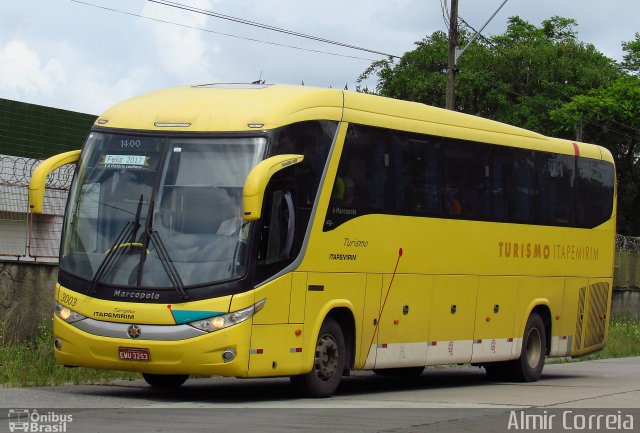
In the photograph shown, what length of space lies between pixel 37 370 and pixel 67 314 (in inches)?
85.5

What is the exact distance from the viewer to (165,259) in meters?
14.6

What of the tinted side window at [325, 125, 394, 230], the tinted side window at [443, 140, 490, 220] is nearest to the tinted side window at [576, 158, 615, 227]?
the tinted side window at [443, 140, 490, 220]

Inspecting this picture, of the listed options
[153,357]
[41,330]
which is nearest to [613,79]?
[41,330]

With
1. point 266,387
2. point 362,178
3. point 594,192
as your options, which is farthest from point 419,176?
point 594,192

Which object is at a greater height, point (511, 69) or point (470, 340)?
point (511, 69)

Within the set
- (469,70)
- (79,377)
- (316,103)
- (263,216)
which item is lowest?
(79,377)

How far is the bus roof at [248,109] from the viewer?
15250 millimetres

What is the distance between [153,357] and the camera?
14.5 metres

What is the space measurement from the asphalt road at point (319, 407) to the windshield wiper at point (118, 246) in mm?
1375

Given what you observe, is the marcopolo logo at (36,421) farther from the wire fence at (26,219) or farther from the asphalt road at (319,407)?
the wire fence at (26,219)

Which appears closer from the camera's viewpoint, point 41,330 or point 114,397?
point 114,397

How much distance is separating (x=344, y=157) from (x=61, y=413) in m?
5.21

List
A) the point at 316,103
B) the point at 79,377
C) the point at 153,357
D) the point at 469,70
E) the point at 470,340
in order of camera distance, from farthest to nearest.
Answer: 1. the point at 469,70
2. the point at 470,340
3. the point at 79,377
4. the point at 316,103
5. the point at 153,357

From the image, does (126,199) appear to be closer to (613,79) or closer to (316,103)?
(316,103)
